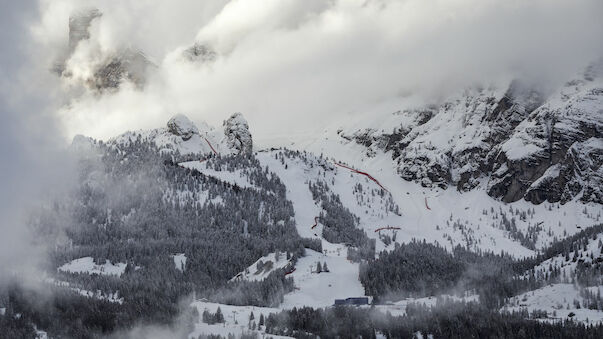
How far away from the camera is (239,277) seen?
600ft

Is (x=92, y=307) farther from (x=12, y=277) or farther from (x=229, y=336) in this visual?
(x=229, y=336)

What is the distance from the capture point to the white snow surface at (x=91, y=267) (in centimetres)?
18625

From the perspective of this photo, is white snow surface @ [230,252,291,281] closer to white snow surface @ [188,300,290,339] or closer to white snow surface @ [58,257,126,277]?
white snow surface @ [188,300,290,339]

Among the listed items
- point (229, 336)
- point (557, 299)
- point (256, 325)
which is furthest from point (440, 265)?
point (229, 336)

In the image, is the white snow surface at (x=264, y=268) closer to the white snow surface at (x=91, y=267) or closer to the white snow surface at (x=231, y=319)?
the white snow surface at (x=231, y=319)

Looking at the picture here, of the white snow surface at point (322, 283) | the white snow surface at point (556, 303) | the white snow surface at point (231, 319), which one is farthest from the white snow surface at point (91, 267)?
the white snow surface at point (556, 303)

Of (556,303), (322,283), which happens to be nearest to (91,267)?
(322,283)

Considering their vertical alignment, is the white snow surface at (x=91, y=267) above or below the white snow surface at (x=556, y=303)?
above

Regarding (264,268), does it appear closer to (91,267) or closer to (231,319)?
(91,267)

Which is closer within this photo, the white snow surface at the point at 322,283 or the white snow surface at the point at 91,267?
the white snow surface at the point at 322,283

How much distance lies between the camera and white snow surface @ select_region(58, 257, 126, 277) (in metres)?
186

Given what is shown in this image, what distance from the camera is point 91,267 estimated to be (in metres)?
192

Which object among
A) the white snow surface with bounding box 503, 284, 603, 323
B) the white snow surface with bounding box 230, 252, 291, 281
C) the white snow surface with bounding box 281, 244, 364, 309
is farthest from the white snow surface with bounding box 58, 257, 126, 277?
the white snow surface with bounding box 503, 284, 603, 323

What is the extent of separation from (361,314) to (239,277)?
59.3 meters
